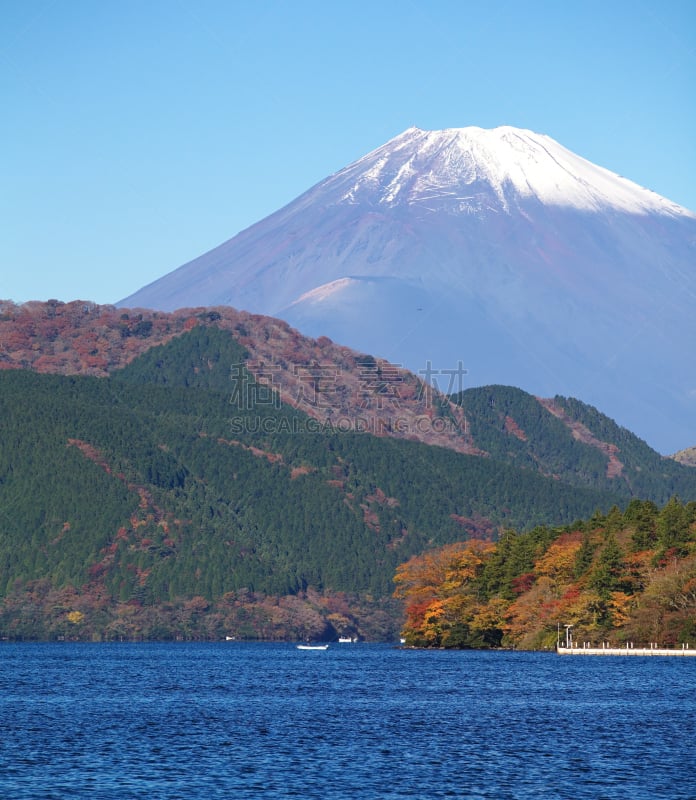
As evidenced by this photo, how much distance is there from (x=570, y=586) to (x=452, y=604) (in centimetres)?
2145

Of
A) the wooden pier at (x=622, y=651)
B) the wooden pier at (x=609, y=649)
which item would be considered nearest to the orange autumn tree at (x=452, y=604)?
the wooden pier at (x=609, y=649)

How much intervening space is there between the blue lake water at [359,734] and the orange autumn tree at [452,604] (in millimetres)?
32623

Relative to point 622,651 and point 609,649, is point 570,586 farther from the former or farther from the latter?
point 622,651

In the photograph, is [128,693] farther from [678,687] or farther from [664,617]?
[664,617]

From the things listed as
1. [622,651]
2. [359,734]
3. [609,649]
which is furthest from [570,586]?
[359,734]

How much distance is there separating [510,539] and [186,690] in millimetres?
69659

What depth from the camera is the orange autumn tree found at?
558ft

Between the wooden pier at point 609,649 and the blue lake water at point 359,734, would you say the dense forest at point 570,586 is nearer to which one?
the wooden pier at point 609,649

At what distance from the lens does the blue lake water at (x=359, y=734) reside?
61938mm

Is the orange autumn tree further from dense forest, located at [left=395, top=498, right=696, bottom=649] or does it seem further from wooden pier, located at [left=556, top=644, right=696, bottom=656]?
wooden pier, located at [left=556, top=644, right=696, bottom=656]

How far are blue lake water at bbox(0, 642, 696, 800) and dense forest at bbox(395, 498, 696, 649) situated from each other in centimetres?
687

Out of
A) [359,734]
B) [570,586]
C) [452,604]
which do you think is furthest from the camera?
[452,604]

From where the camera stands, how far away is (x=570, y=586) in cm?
15662

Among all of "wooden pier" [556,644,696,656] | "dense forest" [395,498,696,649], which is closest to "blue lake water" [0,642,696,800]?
"wooden pier" [556,644,696,656]
